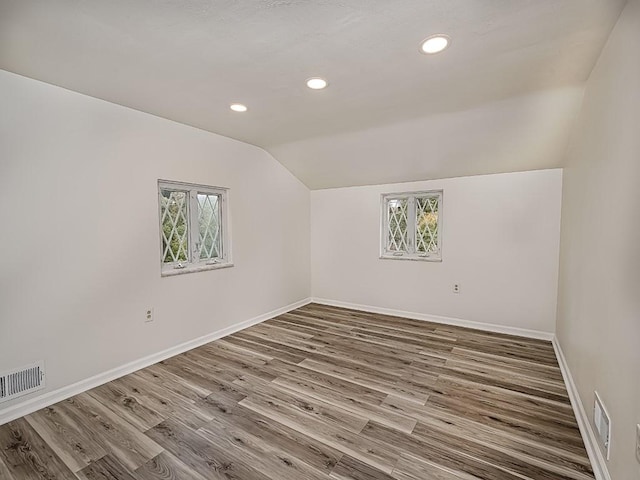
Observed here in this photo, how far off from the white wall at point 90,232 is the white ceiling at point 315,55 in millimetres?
236

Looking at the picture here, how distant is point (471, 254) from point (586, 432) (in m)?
2.22

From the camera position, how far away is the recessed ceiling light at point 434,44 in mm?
1651

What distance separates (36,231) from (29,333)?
0.72 m

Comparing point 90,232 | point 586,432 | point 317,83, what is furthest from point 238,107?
point 586,432

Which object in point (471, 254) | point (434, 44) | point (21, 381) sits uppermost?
point (434, 44)

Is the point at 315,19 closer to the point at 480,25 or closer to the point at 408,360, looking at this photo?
the point at 480,25

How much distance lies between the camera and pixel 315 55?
1.83m

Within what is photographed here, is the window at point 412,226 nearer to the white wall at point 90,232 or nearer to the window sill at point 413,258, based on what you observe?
the window sill at point 413,258

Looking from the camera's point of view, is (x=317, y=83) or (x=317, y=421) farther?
(x=317, y=83)

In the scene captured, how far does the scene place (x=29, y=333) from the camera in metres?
2.12

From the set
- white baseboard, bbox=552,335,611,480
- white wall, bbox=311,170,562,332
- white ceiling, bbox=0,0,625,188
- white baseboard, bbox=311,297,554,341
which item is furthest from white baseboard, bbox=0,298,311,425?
white baseboard, bbox=552,335,611,480

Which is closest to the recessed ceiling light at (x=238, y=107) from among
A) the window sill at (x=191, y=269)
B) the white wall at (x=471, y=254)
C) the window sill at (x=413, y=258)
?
the window sill at (x=191, y=269)

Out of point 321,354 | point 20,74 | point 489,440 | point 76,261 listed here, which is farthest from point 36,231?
point 489,440

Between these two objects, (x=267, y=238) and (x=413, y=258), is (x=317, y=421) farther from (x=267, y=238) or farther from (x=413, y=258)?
(x=413, y=258)
